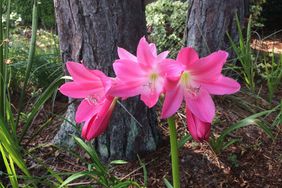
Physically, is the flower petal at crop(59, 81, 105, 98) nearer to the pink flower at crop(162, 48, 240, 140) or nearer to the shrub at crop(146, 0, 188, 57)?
the pink flower at crop(162, 48, 240, 140)

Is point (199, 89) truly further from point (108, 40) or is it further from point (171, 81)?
point (108, 40)

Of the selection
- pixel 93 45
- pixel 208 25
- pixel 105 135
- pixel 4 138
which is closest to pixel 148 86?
pixel 4 138

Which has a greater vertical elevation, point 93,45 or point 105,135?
Result: point 93,45

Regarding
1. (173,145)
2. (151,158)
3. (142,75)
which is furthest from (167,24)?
(142,75)

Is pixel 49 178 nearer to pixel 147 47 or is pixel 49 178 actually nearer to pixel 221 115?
pixel 221 115

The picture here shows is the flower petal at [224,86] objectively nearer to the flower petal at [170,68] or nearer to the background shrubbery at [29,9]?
the flower petal at [170,68]

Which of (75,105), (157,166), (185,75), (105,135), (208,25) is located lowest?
(157,166)
